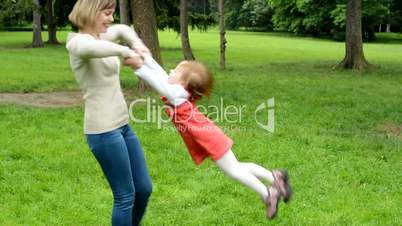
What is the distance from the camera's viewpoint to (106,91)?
3.64 m

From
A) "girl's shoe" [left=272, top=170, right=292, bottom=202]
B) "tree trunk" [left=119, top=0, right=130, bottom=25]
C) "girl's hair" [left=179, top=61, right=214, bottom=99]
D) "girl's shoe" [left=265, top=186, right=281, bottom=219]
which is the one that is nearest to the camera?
"girl's hair" [left=179, top=61, right=214, bottom=99]

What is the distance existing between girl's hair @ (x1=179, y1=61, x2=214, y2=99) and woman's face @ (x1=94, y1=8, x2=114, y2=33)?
2.04 feet

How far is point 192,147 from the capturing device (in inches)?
157

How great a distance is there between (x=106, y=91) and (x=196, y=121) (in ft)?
2.12

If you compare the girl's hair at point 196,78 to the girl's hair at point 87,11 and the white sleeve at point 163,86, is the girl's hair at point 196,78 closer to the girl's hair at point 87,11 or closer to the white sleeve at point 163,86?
the white sleeve at point 163,86

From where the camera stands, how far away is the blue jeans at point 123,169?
3.70 meters

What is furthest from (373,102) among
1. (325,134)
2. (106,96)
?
(106,96)

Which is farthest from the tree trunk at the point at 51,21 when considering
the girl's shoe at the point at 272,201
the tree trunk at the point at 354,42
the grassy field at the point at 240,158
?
the girl's shoe at the point at 272,201

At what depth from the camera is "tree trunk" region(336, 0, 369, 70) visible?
21.5 meters

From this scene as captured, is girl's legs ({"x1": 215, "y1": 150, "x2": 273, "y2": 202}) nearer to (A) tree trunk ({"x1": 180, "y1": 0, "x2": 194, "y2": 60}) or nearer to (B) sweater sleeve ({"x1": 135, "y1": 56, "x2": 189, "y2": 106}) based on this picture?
(B) sweater sleeve ({"x1": 135, "y1": 56, "x2": 189, "y2": 106})

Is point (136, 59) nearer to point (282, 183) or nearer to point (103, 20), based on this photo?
point (103, 20)

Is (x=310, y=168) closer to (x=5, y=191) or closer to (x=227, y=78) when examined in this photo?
(x=5, y=191)

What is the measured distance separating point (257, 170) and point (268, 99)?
8647mm

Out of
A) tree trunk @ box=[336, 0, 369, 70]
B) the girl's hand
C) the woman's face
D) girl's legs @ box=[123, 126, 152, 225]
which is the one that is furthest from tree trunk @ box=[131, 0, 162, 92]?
tree trunk @ box=[336, 0, 369, 70]
